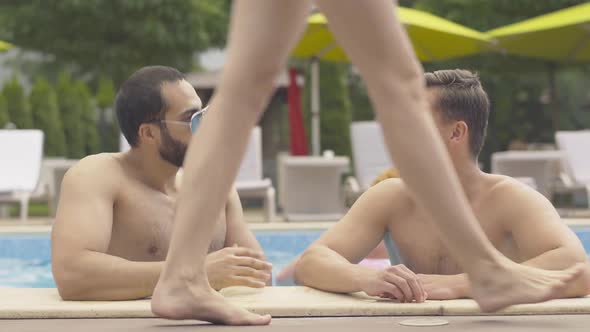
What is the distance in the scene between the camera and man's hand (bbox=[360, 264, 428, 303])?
2.71 meters

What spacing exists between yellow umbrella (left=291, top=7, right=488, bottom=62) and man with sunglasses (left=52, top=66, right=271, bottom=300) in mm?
9743

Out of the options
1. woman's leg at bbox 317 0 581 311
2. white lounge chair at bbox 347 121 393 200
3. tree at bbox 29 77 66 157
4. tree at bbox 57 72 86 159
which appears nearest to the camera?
woman's leg at bbox 317 0 581 311

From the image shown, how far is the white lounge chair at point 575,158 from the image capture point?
39.2ft

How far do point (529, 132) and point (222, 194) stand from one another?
748 inches

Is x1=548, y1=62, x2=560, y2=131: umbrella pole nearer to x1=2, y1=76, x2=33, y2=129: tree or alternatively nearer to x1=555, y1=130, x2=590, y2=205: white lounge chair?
x1=555, y1=130, x2=590, y2=205: white lounge chair

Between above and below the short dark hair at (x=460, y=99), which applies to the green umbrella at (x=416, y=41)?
below

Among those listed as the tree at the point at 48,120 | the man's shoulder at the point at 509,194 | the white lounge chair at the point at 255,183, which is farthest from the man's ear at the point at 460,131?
the tree at the point at 48,120

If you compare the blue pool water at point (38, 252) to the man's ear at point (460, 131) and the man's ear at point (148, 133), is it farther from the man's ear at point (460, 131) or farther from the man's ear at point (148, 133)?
the man's ear at point (460, 131)

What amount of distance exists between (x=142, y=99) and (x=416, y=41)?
37.1 ft

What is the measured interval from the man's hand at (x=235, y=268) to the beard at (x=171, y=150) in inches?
15.9

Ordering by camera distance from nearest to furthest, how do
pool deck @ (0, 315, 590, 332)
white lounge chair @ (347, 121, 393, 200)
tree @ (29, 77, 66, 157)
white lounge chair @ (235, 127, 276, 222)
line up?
pool deck @ (0, 315, 590, 332)
white lounge chair @ (235, 127, 276, 222)
white lounge chair @ (347, 121, 393, 200)
tree @ (29, 77, 66, 157)

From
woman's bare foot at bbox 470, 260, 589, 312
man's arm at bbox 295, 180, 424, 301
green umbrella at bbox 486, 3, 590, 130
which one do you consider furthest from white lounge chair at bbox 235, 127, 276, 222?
woman's bare foot at bbox 470, 260, 589, 312

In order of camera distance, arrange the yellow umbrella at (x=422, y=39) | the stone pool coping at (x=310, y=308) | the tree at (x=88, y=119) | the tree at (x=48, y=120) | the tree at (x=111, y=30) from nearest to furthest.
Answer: the stone pool coping at (x=310, y=308) → the yellow umbrella at (x=422, y=39) → the tree at (x=48, y=120) → the tree at (x=88, y=119) → the tree at (x=111, y=30)

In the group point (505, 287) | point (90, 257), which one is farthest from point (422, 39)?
point (505, 287)
